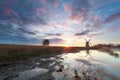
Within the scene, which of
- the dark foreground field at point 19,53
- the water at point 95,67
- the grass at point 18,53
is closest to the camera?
the water at point 95,67

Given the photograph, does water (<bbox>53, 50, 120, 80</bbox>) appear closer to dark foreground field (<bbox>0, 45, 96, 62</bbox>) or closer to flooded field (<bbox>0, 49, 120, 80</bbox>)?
flooded field (<bbox>0, 49, 120, 80</bbox>)

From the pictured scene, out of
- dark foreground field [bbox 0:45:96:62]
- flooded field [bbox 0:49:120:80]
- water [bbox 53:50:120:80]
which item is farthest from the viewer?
dark foreground field [bbox 0:45:96:62]

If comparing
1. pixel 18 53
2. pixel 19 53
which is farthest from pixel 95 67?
pixel 19 53

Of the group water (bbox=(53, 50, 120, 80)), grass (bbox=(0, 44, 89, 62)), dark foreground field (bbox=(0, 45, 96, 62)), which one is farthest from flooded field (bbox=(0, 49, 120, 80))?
dark foreground field (bbox=(0, 45, 96, 62))

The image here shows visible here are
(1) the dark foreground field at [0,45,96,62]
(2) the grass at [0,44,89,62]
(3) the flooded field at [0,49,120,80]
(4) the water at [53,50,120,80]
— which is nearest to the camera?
(3) the flooded field at [0,49,120,80]

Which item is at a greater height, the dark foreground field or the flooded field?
the dark foreground field

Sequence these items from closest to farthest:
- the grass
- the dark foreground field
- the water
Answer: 1. the water
2. the grass
3. the dark foreground field

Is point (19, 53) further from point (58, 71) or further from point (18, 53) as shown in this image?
point (58, 71)

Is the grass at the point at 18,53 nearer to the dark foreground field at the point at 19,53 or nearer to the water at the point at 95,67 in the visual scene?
the dark foreground field at the point at 19,53

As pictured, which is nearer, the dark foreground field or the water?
the water

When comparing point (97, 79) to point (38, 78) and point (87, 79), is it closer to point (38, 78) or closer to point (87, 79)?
point (87, 79)

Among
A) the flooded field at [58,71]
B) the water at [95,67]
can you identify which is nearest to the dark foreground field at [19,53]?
the flooded field at [58,71]

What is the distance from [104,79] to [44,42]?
12288 cm

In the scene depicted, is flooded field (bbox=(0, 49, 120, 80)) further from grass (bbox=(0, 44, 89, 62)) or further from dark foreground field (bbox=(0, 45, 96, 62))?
dark foreground field (bbox=(0, 45, 96, 62))
